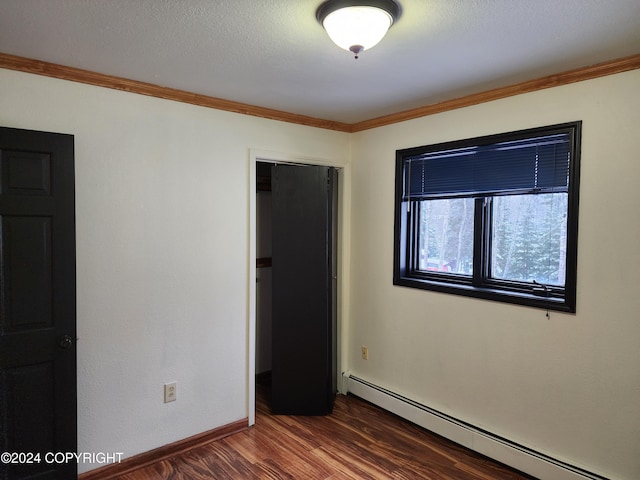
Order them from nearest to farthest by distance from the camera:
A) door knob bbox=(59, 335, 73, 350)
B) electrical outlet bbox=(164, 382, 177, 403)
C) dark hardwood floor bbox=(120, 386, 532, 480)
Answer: door knob bbox=(59, 335, 73, 350), dark hardwood floor bbox=(120, 386, 532, 480), electrical outlet bbox=(164, 382, 177, 403)

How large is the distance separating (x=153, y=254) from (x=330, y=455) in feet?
5.52

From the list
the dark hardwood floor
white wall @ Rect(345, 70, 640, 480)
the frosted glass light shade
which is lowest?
the dark hardwood floor

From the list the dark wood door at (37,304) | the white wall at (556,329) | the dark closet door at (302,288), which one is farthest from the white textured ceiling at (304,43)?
the dark closet door at (302,288)

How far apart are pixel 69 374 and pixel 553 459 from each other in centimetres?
268

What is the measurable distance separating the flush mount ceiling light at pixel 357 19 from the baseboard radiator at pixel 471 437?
2388 mm

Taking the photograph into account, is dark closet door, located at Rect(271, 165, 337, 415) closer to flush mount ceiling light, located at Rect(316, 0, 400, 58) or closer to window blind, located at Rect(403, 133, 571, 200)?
window blind, located at Rect(403, 133, 571, 200)

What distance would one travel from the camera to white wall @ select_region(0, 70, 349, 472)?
2.31m

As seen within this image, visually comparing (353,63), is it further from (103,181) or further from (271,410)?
(271,410)

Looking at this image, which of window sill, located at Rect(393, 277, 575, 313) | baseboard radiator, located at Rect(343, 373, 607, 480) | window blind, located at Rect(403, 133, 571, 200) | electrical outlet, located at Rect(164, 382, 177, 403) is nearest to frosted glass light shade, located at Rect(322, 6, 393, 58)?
window blind, located at Rect(403, 133, 571, 200)

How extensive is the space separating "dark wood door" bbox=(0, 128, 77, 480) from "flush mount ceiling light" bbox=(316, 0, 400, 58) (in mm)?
1461

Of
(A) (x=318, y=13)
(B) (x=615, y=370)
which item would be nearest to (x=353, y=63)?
(A) (x=318, y=13)

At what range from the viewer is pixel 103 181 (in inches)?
93.1

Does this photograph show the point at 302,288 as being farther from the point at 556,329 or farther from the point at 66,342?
the point at 556,329

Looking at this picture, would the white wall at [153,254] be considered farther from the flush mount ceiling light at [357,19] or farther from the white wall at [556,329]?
the flush mount ceiling light at [357,19]
